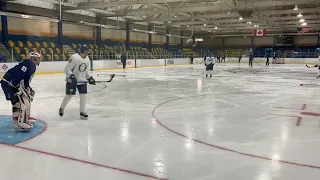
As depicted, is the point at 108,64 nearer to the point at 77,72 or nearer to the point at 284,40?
the point at 77,72

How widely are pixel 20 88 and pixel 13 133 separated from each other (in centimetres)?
69

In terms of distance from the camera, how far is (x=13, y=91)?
4.22m

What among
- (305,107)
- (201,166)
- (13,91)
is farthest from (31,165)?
(305,107)

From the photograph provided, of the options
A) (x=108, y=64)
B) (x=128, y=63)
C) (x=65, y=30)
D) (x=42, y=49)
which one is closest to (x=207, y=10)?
(x=128, y=63)

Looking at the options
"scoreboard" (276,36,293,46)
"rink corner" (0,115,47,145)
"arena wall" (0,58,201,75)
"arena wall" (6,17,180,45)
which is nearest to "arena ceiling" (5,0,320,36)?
"arena wall" (6,17,180,45)

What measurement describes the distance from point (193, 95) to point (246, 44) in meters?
37.9

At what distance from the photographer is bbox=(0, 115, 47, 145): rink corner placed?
401 centimetres

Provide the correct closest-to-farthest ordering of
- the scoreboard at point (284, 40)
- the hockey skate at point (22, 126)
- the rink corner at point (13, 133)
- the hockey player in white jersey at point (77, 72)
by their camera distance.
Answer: the rink corner at point (13, 133)
the hockey skate at point (22, 126)
the hockey player in white jersey at point (77, 72)
the scoreboard at point (284, 40)

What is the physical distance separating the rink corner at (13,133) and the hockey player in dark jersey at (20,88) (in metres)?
0.11

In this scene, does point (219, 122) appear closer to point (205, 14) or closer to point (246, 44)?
point (205, 14)

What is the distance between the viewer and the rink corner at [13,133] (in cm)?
401

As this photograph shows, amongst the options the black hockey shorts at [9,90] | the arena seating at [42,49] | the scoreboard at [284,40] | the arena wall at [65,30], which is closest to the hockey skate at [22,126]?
the black hockey shorts at [9,90]

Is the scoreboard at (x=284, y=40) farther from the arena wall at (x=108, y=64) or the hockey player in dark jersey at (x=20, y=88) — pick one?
the hockey player in dark jersey at (x=20, y=88)

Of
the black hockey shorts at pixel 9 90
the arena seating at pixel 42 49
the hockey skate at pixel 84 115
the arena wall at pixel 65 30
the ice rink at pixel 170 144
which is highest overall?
the arena wall at pixel 65 30
